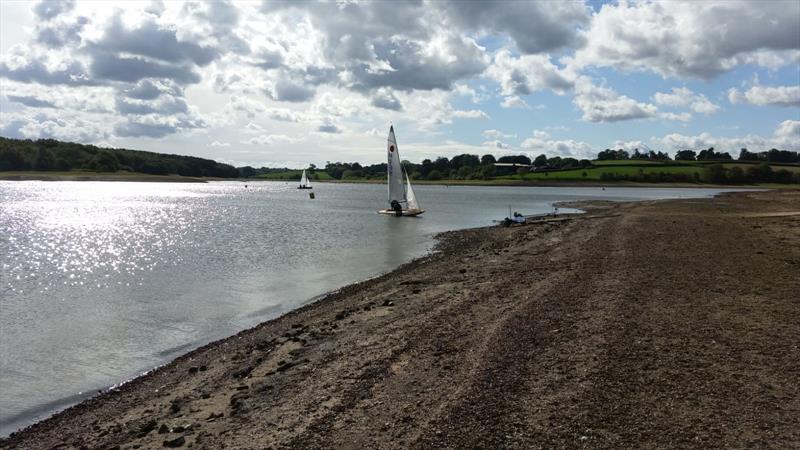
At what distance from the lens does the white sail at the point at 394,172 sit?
58.2 metres

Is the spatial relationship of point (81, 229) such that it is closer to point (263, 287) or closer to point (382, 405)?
point (263, 287)

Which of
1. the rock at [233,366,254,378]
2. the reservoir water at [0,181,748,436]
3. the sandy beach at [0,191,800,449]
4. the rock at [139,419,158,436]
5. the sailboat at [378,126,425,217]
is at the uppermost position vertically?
the sailboat at [378,126,425,217]

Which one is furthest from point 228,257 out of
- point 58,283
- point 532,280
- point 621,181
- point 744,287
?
point 621,181

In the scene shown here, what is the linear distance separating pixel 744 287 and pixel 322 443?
11.8 metres

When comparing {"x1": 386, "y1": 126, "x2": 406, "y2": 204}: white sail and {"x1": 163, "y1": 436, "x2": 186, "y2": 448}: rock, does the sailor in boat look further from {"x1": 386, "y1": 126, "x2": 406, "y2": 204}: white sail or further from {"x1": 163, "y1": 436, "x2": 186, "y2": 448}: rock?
{"x1": 163, "y1": 436, "x2": 186, "y2": 448}: rock

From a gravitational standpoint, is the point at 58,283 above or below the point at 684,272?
below

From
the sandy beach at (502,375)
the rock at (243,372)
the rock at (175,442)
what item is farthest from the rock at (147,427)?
the rock at (243,372)

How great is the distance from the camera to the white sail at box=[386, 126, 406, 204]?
58178 mm

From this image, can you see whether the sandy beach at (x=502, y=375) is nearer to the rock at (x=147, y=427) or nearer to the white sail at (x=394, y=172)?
the rock at (x=147, y=427)

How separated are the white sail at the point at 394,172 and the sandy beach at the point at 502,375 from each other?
42.0m

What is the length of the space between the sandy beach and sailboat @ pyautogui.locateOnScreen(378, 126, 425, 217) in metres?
42.0

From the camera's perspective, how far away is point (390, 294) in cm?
1775

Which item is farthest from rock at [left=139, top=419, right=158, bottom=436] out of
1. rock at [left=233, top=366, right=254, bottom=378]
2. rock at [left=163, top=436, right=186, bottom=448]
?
rock at [left=233, top=366, right=254, bottom=378]

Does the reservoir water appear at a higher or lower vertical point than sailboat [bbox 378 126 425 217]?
lower
